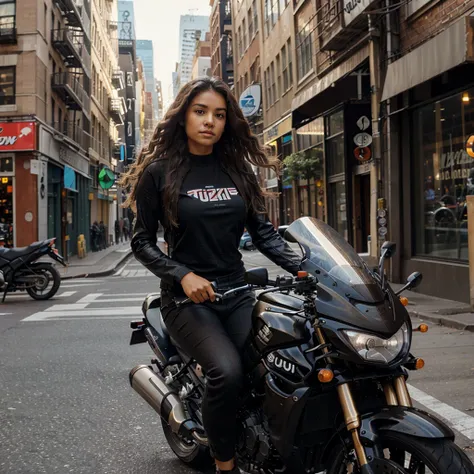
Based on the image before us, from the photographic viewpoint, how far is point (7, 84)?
2536cm

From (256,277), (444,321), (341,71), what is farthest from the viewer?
(341,71)

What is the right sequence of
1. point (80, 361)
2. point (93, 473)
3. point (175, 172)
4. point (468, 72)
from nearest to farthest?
point (175, 172) → point (93, 473) → point (80, 361) → point (468, 72)

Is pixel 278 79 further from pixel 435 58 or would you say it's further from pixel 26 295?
pixel 435 58

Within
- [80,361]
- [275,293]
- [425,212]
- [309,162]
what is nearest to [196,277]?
[275,293]

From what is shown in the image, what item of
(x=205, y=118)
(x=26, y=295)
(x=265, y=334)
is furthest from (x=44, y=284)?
(x=265, y=334)

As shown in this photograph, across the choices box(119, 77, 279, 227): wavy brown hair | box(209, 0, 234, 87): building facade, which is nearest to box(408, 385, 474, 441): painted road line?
box(119, 77, 279, 227): wavy brown hair

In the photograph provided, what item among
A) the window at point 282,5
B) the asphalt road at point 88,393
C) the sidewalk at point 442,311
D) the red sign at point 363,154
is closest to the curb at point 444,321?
the sidewalk at point 442,311

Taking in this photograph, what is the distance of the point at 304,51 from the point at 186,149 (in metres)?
24.4

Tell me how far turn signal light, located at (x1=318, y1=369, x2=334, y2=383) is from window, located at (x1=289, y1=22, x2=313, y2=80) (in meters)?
22.7

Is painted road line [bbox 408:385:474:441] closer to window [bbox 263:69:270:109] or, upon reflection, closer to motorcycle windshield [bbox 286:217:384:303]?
motorcycle windshield [bbox 286:217:384:303]

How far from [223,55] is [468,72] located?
59320mm

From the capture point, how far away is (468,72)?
11.3 m

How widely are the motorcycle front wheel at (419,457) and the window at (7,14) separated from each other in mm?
26281

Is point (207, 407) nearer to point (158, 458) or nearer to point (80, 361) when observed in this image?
point (158, 458)
